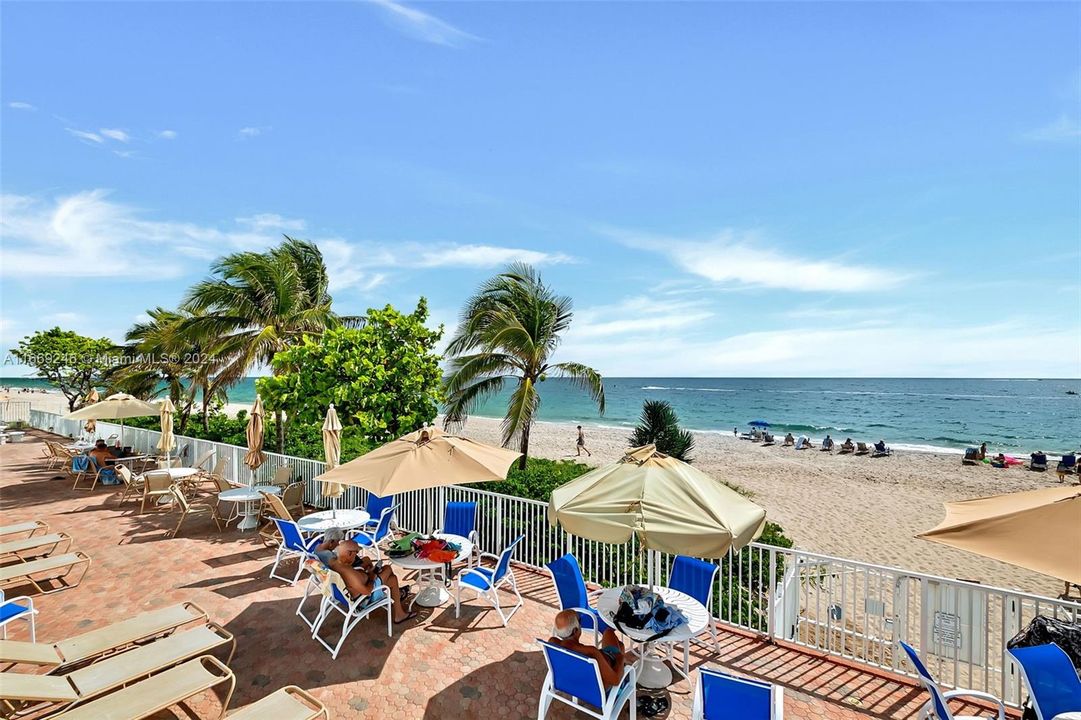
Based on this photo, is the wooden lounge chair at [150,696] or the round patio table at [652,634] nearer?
the wooden lounge chair at [150,696]

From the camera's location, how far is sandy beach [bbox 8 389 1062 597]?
42.7 feet

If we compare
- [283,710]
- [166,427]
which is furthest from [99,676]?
[166,427]

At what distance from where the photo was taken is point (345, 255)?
20109mm

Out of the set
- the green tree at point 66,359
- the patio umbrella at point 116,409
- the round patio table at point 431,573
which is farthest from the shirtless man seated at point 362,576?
the green tree at point 66,359

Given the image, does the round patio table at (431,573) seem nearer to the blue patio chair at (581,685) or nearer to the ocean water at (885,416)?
the blue patio chair at (581,685)

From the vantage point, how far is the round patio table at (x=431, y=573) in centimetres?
632

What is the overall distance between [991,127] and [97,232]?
20.6 m

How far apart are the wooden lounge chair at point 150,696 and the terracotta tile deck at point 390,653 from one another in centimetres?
49

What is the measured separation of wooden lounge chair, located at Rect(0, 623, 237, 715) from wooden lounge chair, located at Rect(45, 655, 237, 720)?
0.17 m

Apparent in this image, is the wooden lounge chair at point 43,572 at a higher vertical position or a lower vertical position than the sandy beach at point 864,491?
higher

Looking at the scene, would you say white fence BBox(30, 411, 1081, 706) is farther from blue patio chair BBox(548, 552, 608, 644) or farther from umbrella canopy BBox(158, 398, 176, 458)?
umbrella canopy BBox(158, 398, 176, 458)

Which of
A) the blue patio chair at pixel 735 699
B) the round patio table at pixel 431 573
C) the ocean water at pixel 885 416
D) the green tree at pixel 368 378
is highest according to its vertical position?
the green tree at pixel 368 378

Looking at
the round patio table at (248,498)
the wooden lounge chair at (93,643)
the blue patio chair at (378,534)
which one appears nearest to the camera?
the wooden lounge chair at (93,643)

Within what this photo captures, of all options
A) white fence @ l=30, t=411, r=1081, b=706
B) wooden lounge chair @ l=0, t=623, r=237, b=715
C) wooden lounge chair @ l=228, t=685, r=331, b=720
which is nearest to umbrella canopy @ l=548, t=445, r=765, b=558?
white fence @ l=30, t=411, r=1081, b=706
